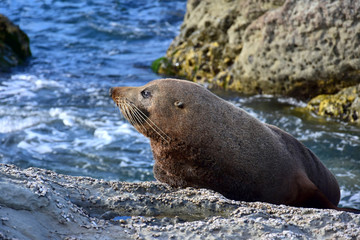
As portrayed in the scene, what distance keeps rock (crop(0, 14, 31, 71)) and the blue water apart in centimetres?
33

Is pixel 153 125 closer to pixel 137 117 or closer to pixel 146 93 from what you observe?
pixel 137 117

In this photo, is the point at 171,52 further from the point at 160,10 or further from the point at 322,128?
the point at 160,10

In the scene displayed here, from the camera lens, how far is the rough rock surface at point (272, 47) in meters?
9.52

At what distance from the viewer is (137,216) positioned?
3.34m

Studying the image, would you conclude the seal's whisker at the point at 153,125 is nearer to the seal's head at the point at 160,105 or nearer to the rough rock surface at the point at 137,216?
the seal's head at the point at 160,105

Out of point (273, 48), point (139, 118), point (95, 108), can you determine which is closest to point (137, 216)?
point (139, 118)

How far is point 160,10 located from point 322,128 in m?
13.1

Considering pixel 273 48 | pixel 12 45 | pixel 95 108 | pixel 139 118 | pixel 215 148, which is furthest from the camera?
pixel 12 45

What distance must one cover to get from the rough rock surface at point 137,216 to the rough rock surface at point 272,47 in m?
6.51

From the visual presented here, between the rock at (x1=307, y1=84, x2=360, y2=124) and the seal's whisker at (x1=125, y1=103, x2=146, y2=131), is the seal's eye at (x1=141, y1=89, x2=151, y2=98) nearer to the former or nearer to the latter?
the seal's whisker at (x1=125, y1=103, x2=146, y2=131)

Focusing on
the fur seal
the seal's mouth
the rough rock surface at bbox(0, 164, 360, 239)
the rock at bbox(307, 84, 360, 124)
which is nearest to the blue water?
the rock at bbox(307, 84, 360, 124)

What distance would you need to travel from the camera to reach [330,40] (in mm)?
9617

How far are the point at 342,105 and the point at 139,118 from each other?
5.49 m

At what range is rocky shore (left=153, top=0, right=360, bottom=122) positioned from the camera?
31.2 ft
